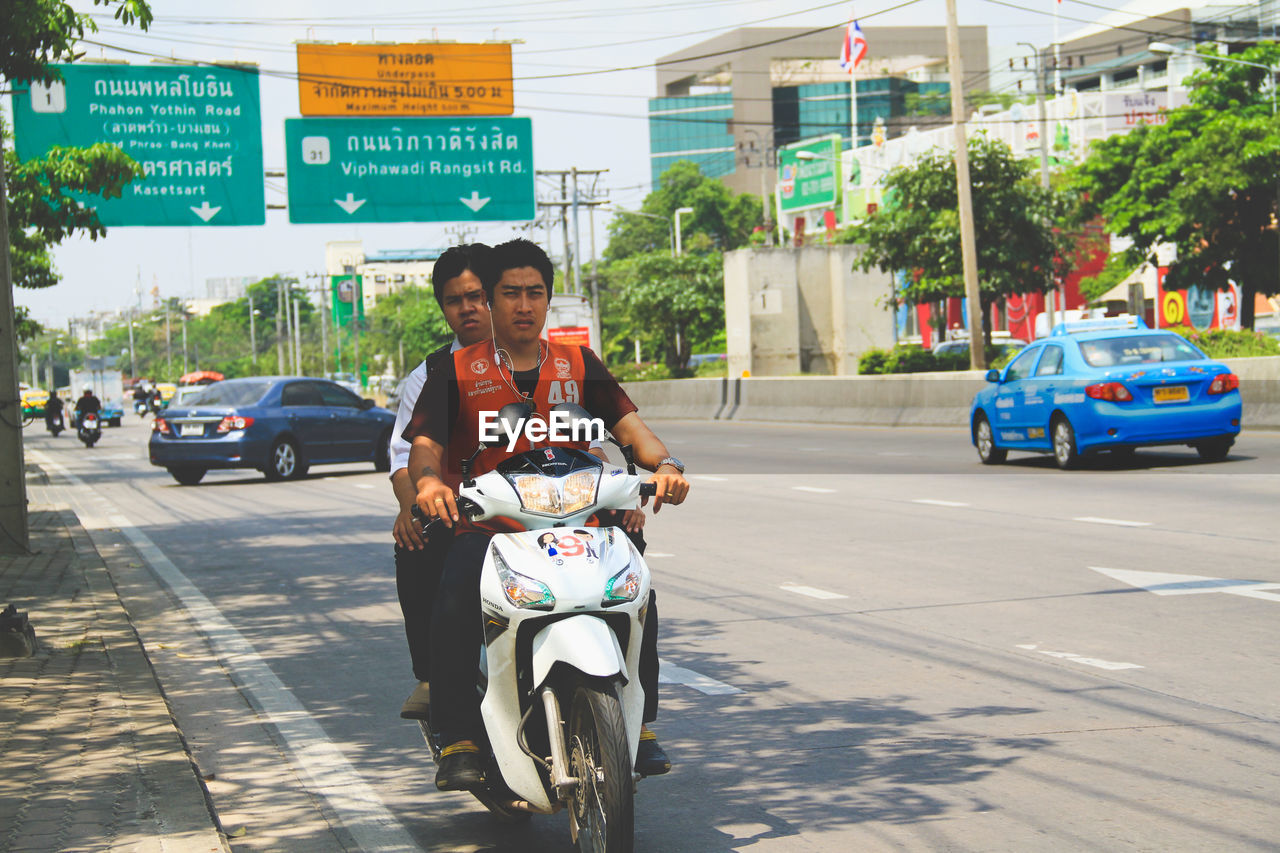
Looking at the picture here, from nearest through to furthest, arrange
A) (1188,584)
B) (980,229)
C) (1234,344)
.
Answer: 1. (1188,584)
2. (1234,344)
3. (980,229)

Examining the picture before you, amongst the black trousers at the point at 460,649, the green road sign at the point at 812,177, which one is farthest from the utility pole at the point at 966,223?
the green road sign at the point at 812,177

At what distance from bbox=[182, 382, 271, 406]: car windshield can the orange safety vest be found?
1875 cm

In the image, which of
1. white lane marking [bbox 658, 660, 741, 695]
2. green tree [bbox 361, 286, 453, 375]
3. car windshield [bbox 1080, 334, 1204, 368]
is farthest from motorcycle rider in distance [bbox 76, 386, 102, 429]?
green tree [bbox 361, 286, 453, 375]

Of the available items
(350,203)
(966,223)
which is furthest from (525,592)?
(966,223)

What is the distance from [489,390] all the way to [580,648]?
1.02 metres

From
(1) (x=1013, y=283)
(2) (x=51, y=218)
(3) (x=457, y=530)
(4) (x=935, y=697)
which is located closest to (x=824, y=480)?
(2) (x=51, y=218)

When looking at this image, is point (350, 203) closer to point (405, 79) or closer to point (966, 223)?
point (405, 79)

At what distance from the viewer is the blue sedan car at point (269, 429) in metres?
22.4

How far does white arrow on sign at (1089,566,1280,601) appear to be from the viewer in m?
8.82

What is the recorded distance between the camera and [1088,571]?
389 inches

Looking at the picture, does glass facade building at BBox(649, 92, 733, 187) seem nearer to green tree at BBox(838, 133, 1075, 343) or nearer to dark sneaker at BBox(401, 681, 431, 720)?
green tree at BBox(838, 133, 1075, 343)

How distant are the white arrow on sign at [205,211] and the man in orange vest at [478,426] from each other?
930 inches

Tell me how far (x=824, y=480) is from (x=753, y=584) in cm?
794

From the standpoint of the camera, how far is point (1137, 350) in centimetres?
1736
